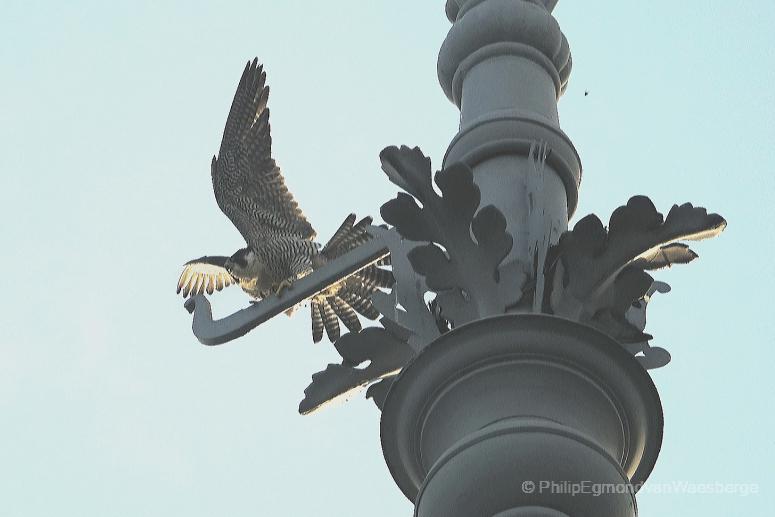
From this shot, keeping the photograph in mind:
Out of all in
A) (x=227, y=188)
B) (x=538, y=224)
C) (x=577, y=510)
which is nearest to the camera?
(x=577, y=510)

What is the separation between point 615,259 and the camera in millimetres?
3066

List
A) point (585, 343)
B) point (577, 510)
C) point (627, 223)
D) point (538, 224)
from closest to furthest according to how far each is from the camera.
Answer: point (577, 510)
point (585, 343)
point (627, 223)
point (538, 224)

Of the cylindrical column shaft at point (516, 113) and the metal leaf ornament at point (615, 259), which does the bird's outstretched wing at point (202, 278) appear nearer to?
the cylindrical column shaft at point (516, 113)

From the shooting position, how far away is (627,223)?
306cm

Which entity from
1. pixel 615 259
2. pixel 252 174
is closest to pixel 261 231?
pixel 252 174

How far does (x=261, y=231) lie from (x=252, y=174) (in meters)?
0.35

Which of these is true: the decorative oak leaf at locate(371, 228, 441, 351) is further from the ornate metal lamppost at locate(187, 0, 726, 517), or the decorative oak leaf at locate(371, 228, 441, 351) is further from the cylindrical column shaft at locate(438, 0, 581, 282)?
the cylindrical column shaft at locate(438, 0, 581, 282)

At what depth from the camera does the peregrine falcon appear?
5.73 metres

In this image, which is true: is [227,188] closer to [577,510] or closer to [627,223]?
[627,223]

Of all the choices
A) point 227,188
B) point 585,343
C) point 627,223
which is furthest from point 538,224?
point 227,188

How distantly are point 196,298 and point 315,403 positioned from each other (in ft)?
2.35

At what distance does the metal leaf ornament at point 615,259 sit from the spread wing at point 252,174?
3.29m

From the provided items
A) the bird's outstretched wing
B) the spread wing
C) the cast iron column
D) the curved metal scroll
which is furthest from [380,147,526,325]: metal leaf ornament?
the bird's outstretched wing

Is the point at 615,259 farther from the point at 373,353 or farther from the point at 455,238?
the point at 373,353
